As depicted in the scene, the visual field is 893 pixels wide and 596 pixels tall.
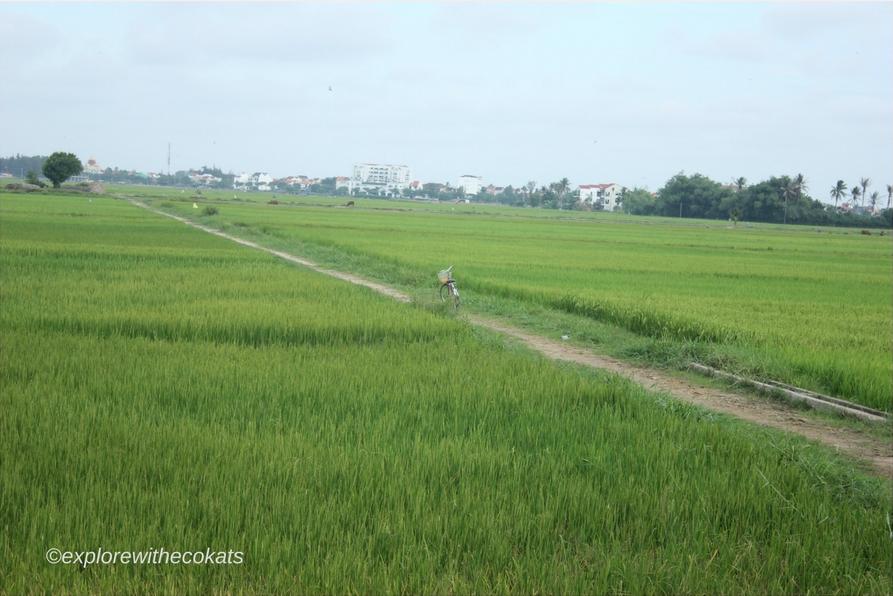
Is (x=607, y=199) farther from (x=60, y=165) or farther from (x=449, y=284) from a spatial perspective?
(x=449, y=284)

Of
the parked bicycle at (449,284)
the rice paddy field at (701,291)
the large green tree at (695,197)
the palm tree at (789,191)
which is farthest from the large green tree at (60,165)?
the parked bicycle at (449,284)

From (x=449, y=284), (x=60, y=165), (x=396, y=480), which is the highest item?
(x=60, y=165)

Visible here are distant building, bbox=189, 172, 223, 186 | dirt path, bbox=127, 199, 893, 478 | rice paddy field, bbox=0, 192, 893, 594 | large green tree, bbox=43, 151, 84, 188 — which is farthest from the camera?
distant building, bbox=189, 172, 223, 186

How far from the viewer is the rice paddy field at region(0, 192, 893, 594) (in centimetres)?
314

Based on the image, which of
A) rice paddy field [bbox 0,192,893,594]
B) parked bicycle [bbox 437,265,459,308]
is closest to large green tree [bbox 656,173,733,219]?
parked bicycle [bbox 437,265,459,308]

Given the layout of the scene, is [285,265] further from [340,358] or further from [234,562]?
[234,562]

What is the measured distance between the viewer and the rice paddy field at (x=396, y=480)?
124 inches

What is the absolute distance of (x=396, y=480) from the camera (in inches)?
155

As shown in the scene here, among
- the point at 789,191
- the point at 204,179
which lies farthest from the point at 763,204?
the point at 204,179

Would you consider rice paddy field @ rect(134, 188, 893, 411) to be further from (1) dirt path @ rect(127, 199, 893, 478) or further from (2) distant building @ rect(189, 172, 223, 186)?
(2) distant building @ rect(189, 172, 223, 186)

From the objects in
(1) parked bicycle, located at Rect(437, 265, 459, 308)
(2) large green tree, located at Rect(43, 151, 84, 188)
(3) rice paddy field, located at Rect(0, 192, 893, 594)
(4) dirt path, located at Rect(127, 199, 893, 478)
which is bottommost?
(4) dirt path, located at Rect(127, 199, 893, 478)

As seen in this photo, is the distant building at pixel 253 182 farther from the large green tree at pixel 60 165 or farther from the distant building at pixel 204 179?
the large green tree at pixel 60 165

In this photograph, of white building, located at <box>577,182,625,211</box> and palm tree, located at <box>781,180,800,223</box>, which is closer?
palm tree, located at <box>781,180,800,223</box>

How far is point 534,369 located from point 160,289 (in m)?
7.16
